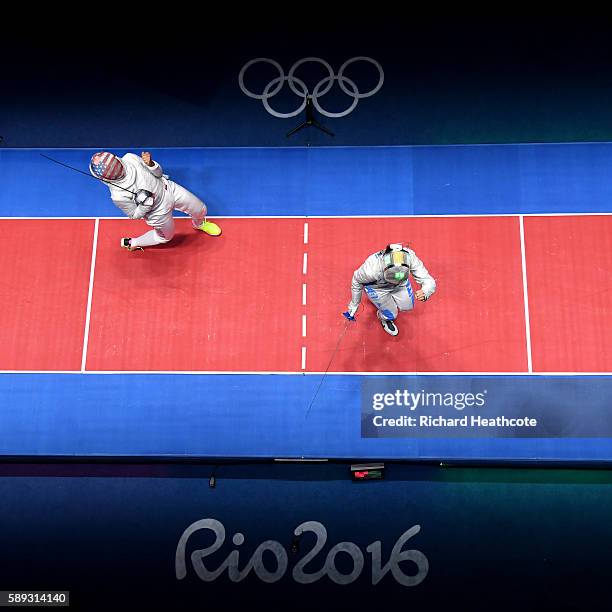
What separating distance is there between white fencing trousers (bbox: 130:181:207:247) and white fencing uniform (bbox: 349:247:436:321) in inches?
102

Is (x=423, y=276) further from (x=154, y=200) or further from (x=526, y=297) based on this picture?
(x=154, y=200)

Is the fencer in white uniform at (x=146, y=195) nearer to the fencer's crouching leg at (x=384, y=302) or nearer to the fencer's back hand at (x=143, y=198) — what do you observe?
the fencer's back hand at (x=143, y=198)

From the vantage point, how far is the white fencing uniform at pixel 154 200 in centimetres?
735

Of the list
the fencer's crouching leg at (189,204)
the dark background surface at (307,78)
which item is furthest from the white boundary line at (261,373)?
the dark background surface at (307,78)

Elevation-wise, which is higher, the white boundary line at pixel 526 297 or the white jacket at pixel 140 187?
the white jacket at pixel 140 187

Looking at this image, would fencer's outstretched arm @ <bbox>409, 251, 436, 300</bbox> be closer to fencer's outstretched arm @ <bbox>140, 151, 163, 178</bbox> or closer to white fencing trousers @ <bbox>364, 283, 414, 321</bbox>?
white fencing trousers @ <bbox>364, 283, 414, 321</bbox>

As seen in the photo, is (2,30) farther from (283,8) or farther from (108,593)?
(108,593)

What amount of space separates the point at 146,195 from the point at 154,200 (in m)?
0.18

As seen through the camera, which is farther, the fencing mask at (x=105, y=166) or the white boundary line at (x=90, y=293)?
the white boundary line at (x=90, y=293)

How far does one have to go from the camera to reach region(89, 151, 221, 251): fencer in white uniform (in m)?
7.09

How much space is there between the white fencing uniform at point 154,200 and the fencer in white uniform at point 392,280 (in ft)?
8.73

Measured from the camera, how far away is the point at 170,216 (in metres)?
8.06

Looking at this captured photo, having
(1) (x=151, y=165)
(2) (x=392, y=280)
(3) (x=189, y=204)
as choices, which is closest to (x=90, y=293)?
(3) (x=189, y=204)

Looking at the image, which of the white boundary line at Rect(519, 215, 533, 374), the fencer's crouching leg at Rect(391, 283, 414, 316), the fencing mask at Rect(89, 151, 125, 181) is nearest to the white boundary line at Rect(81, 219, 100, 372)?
the fencing mask at Rect(89, 151, 125, 181)
